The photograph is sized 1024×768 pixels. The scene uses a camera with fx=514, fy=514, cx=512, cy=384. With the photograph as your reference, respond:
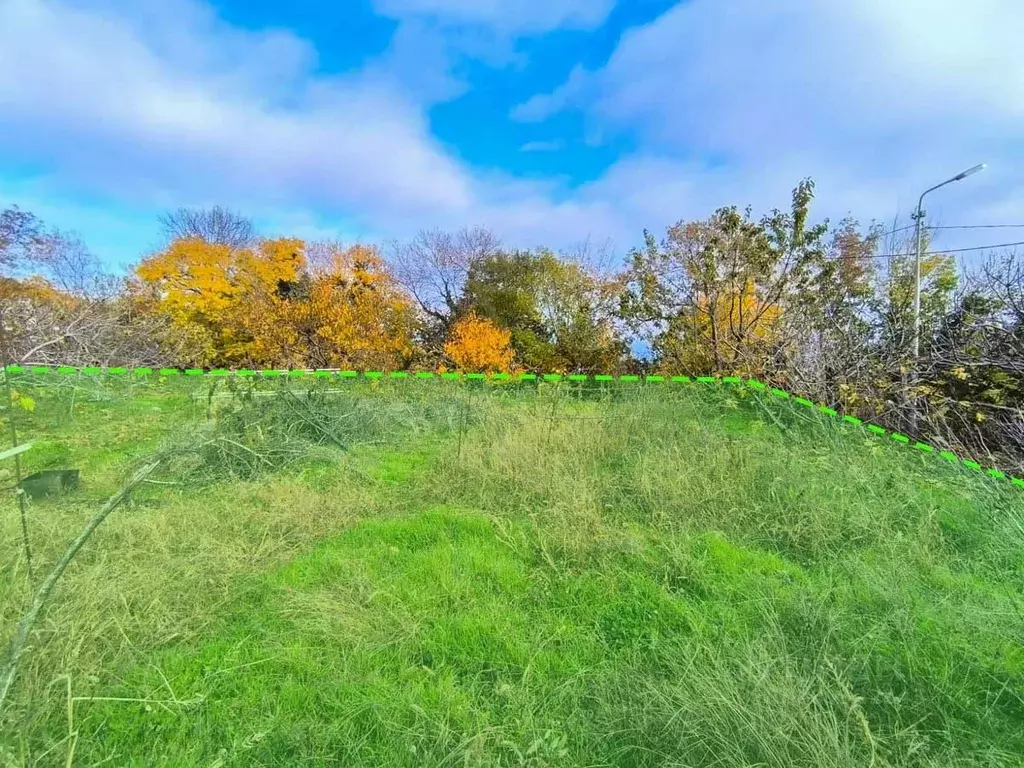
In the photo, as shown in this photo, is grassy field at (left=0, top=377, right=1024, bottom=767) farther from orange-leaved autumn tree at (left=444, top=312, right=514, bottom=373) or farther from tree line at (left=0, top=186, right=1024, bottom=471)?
orange-leaved autumn tree at (left=444, top=312, right=514, bottom=373)

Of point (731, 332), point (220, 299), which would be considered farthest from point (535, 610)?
point (220, 299)

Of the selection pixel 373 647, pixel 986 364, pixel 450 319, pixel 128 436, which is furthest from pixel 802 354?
pixel 450 319

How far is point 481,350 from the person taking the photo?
1458cm

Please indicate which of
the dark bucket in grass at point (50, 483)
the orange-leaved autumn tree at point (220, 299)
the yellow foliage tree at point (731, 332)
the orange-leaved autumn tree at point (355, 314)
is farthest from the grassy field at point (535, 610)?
the orange-leaved autumn tree at point (220, 299)

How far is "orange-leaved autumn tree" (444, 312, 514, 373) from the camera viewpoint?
14.5m

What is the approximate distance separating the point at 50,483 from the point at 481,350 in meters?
10.9

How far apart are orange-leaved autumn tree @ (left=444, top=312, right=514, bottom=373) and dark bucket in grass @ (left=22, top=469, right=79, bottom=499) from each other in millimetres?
10203

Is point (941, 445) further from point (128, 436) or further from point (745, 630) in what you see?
point (128, 436)

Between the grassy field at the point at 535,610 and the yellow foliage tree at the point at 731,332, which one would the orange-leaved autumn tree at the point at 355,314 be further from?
the grassy field at the point at 535,610

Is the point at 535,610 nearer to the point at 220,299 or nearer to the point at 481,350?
the point at 481,350

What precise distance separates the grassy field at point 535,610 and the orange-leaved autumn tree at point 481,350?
9.45 metres

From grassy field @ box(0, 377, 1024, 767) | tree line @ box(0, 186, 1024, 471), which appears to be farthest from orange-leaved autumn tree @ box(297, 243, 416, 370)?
grassy field @ box(0, 377, 1024, 767)

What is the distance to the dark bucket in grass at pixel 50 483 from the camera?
13.6 ft

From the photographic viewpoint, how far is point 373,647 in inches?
95.9
